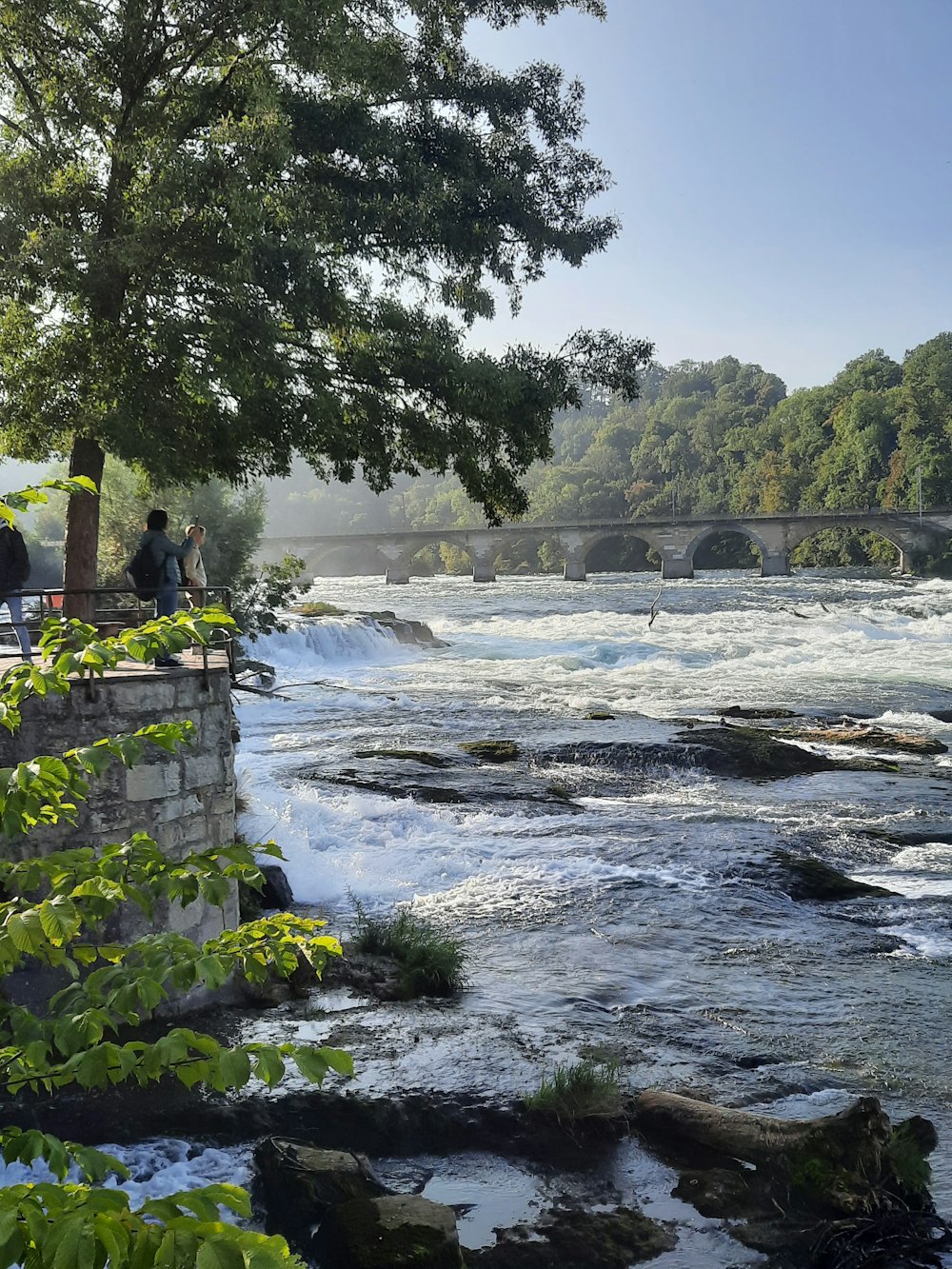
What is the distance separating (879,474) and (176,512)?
84.4 m

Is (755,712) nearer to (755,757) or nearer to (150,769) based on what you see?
(755,757)

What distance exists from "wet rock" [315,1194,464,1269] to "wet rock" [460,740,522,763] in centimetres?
1216

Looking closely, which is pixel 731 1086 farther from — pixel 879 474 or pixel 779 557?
pixel 879 474

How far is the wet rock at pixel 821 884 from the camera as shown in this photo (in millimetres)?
11000

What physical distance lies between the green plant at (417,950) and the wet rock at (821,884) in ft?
12.0

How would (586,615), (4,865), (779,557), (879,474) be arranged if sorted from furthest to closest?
(879,474)
(779,557)
(586,615)
(4,865)

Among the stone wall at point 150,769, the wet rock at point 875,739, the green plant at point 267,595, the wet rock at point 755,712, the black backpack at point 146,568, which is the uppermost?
the black backpack at point 146,568

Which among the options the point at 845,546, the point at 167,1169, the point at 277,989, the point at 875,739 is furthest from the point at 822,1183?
the point at 845,546

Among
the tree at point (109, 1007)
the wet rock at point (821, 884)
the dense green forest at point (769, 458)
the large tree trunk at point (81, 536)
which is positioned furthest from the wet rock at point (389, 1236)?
the dense green forest at point (769, 458)

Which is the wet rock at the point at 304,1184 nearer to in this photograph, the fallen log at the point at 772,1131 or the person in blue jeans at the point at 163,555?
the fallen log at the point at 772,1131

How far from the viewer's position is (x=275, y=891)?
10.5 meters

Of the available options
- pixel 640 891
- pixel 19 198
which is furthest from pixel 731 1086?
pixel 19 198

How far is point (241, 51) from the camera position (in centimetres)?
1248

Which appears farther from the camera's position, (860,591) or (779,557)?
(779,557)
